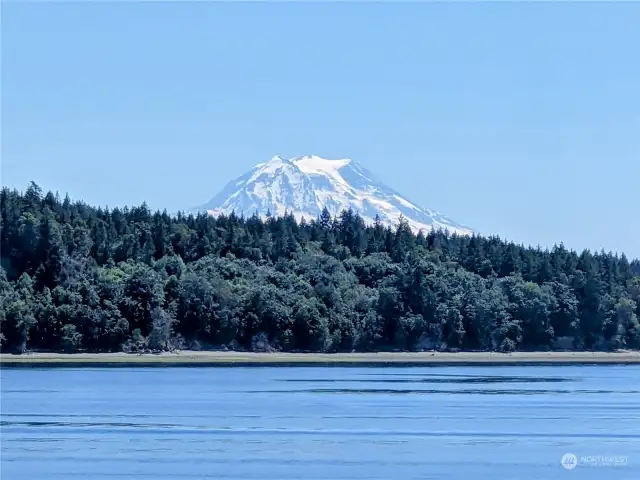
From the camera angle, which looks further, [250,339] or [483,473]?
[250,339]

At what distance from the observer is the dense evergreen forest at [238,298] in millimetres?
150750

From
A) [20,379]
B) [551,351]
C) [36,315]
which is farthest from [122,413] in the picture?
[551,351]

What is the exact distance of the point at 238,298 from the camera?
16238 cm

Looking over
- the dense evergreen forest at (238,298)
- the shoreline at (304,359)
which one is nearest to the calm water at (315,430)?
the shoreline at (304,359)

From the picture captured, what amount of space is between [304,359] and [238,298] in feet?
40.2

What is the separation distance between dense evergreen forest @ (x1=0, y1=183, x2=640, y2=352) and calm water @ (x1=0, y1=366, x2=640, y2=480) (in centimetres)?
4569

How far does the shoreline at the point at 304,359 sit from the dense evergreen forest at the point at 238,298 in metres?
1.95

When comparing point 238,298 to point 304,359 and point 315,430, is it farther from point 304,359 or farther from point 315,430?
point 315,430

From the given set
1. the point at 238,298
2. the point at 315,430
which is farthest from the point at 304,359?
the point at 315,430

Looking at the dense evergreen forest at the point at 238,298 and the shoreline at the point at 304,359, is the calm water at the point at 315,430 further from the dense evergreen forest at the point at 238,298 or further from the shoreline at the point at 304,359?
the dense evergreen forest at the point at 238,298

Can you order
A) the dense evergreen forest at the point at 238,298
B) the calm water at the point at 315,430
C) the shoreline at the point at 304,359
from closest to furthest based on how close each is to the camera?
the calm water at the point at 315,430, the shoreline at the point at 304,359, the dense evergreen forest at the point at 238,298

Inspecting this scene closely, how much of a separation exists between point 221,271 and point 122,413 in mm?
104893

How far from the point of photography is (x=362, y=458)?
51.0 metres

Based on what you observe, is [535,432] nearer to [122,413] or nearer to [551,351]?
[122,413]
